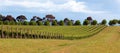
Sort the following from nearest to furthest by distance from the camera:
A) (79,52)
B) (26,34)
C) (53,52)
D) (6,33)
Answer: (53,52), (79,52), (6,33), (26,34)

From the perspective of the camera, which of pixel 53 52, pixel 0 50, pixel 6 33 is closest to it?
pixel 0 50

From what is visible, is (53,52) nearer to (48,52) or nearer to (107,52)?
(48,52)

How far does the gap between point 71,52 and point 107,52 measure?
5.28 m

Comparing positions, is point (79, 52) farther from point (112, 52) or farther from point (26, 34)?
point (26, 34)

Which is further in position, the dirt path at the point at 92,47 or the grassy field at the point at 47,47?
the dirt path at the point at 92,47

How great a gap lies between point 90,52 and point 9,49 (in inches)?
380

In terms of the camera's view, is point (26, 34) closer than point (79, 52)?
No

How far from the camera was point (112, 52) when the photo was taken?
127 ft

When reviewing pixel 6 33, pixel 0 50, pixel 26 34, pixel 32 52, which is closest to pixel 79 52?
pixel 32 52

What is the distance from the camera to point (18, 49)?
113ft

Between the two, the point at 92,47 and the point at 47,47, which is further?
the point at 92,47

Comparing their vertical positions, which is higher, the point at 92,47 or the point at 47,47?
the point at 47,47

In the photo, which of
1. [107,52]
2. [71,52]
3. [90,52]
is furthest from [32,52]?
[107,52]

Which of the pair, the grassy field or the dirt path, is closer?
the grassy field
